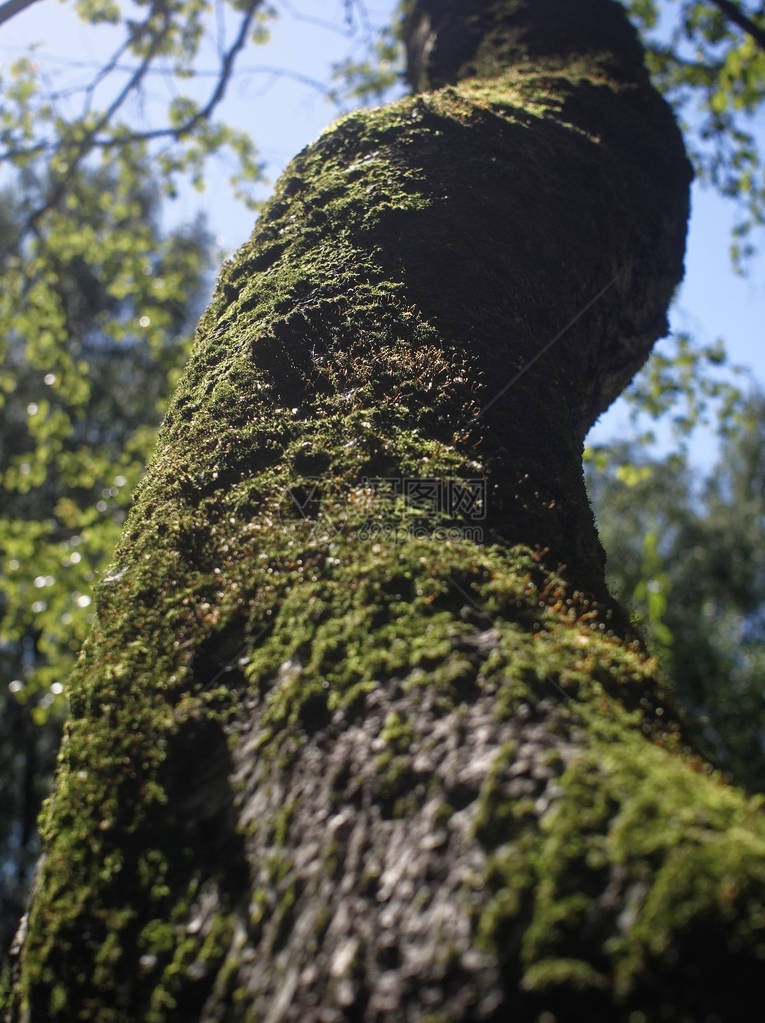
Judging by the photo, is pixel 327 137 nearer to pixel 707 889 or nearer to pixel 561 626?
pixel 561 626

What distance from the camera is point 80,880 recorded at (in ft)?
4.55

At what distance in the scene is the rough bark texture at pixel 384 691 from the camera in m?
0.97

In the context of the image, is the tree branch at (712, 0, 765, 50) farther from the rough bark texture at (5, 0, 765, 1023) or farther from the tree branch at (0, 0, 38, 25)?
the tree branch at (0, 0, 38, 25)

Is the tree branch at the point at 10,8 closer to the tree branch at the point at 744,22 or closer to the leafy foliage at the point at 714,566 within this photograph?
the tree branch at the point at 744,22

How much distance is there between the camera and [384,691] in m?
1.37

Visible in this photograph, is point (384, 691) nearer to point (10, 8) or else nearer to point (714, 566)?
point (10, 8)

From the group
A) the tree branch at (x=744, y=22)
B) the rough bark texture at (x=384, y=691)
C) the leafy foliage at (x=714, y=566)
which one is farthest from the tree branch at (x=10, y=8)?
the leafy foliage at (x=714, y=566)

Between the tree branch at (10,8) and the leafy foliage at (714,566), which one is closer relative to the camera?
the tree branch at (10,8)

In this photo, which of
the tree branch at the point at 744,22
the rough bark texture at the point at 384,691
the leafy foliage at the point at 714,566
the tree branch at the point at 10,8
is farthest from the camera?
the leafy foliage at the point at 714,566

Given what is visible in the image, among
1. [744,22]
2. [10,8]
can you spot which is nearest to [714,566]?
[744,22]

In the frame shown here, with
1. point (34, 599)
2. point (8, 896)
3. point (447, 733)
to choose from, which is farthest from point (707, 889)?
point (8, 896)

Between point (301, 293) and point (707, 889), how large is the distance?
1965 millimetres

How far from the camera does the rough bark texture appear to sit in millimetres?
968

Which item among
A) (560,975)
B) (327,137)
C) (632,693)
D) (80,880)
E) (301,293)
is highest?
(327,137)
